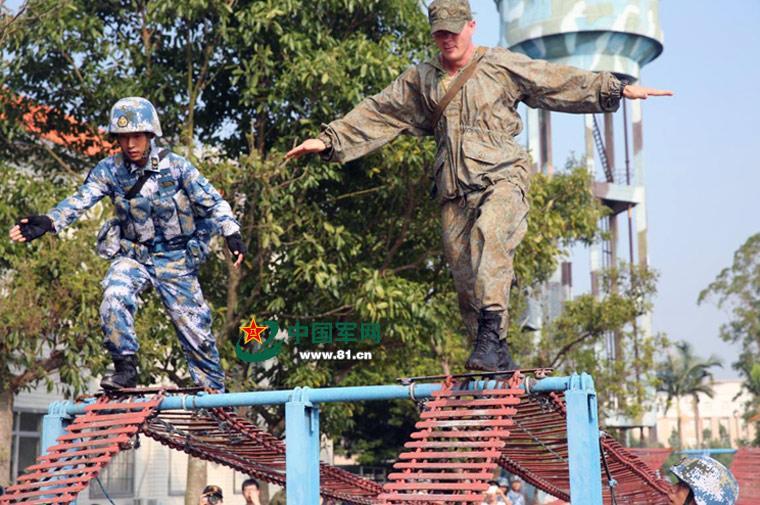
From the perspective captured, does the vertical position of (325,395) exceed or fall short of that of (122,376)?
it falls short

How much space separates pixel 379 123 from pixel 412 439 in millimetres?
2036

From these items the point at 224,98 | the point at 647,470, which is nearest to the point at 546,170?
the point at 224,98

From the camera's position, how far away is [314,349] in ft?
51.3

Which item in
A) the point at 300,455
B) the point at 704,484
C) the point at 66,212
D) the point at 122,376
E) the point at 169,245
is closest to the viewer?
the point at 704,484

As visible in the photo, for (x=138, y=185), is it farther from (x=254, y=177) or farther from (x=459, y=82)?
(x=254, y=177)

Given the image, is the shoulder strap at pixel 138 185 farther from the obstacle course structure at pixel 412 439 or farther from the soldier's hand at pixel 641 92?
the soldier's hand at pixel 641 92

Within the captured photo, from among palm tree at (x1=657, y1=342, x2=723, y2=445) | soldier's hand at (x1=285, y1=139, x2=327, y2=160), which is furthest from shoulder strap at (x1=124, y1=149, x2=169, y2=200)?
palm tree at (x1=657, y1=342, x2=723, y2=445)

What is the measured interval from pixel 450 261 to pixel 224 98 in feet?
34.0

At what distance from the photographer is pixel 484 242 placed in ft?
19.8

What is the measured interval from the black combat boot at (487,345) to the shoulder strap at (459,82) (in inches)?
49.0

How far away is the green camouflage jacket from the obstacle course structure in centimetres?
124

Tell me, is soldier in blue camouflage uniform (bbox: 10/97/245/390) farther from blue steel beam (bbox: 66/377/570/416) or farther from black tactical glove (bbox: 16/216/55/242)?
blue steel beam (bbox: 66/377/570/416)

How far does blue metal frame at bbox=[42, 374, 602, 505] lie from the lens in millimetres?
5367

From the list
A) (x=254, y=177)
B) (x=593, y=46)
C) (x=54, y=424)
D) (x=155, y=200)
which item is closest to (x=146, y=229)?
(x=155, y=200)
